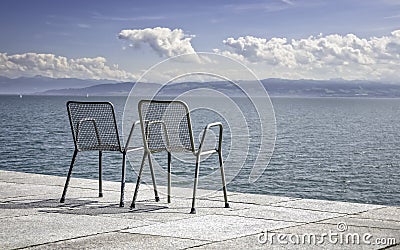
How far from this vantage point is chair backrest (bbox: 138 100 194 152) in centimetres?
627

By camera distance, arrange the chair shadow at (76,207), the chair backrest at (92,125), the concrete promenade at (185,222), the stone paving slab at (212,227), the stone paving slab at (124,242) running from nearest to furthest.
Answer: the stone paving slab at (124,242), the concrete promenade at (185,222), the stone paving slab at (212,227), the chair shadow at (76,207), the chair backrest at (92,125)

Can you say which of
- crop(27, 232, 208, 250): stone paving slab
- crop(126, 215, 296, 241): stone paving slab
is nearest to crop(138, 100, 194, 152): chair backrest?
crop(126, 215, 296, 241): stone paving slab

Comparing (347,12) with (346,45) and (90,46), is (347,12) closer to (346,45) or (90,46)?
(346,45)

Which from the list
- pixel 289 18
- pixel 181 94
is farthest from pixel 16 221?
pixel 289 18

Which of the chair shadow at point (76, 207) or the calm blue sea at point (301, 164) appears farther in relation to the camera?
the calm blue sea at point (301, 164)

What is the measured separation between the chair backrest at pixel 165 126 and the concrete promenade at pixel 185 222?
0.52m

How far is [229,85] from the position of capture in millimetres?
6598

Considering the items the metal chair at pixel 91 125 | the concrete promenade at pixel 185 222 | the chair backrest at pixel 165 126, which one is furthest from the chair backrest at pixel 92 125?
the concrete promenade at pixel 185 222

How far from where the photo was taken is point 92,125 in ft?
21.9

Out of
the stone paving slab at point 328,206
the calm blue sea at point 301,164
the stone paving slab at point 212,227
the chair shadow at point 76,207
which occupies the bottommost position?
the calm blue sea at point 301,164

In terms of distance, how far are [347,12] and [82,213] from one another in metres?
110

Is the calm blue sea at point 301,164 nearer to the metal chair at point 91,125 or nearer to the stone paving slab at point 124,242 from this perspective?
the metal chair at point 91,125

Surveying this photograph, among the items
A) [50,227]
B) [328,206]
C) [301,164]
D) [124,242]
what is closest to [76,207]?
[50,227]

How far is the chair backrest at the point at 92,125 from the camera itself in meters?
6.64
